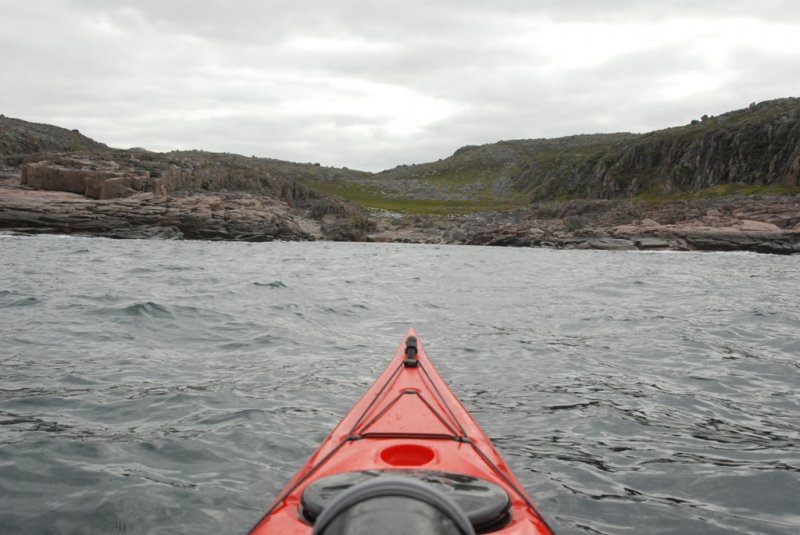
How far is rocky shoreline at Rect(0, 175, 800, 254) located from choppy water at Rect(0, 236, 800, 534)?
27147 millimetres

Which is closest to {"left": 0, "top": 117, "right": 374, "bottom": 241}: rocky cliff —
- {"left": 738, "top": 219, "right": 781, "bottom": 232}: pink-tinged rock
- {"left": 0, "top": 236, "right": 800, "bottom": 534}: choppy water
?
{"left": 0, "top": 236, "right": 800, "bottom": 534}: choppy water

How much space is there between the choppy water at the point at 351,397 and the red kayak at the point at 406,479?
0.97m

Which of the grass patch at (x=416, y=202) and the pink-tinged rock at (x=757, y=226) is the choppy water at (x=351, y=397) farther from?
the grass patch at (x=416, y=202)

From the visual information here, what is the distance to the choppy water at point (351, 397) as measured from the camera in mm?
4531

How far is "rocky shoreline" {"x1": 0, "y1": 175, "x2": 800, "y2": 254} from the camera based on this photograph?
1547 inches

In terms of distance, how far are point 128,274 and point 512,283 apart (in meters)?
14.0

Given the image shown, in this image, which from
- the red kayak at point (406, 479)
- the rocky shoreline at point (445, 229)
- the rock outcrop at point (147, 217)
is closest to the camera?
the red kayak at point (406, 479)

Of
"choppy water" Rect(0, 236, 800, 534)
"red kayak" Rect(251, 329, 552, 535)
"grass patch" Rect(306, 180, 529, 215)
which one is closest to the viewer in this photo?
"red kayak" Rect(251, 329, 552, 535)

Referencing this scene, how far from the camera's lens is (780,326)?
11.9 m

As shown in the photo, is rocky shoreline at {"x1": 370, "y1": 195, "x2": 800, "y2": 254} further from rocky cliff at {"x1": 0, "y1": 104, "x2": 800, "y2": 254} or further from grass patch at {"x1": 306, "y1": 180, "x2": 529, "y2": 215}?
grass patch at {"x1": 306, "y1": 180, "x2": 529, "y2": 215}

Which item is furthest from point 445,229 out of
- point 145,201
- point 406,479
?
point 406,479

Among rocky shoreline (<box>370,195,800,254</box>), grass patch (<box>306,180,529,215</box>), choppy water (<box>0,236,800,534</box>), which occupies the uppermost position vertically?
grass patch (<box>306,180,529,215</box>)

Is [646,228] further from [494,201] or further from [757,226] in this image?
[494,201]

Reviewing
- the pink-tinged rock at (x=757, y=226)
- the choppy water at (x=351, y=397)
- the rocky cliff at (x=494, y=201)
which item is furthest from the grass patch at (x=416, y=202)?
the choppy water at (x=351, y=397)
